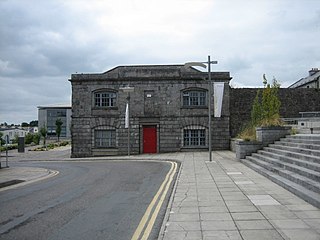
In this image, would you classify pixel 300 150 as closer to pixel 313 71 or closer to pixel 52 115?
pixel 313 71

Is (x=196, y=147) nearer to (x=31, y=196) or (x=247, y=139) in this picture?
(x=247, y=139)

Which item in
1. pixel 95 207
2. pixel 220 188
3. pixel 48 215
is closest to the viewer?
pixel 48 215

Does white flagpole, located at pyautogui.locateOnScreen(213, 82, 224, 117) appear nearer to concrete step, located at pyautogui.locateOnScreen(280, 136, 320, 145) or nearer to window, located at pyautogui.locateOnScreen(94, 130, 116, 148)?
concrete step, located at pyautogui.locateOnScreen(280, 136, 320, 145)

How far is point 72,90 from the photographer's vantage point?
33375 millimetres

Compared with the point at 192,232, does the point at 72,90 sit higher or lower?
higher

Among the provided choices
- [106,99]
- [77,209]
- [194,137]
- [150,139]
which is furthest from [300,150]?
[106,99]

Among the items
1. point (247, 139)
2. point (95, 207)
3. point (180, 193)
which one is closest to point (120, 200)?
point (95, 207)

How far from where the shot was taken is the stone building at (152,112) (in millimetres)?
32562

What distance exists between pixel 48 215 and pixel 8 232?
148cm

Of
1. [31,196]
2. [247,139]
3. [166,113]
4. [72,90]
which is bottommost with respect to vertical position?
[31,196]

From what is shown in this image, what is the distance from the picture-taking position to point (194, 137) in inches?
1292

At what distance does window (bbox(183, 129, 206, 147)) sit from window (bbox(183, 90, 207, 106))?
2.41 metres

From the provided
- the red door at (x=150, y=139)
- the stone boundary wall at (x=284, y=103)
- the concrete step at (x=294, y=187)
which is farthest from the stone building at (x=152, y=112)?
the concrete step at (x=294, y=187)

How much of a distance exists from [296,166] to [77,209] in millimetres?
7527
